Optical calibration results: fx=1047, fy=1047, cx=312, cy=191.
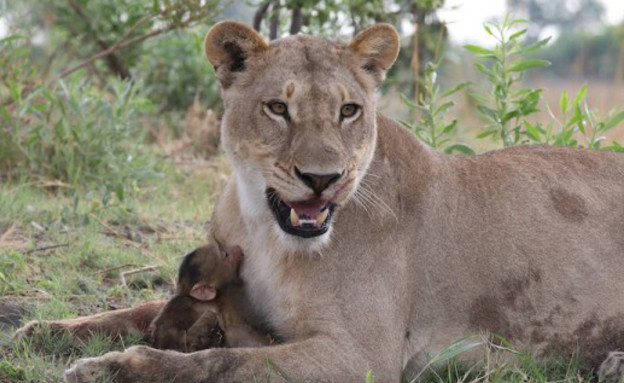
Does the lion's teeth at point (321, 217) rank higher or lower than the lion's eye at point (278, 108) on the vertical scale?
lower

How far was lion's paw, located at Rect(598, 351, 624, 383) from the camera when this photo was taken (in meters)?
3.75

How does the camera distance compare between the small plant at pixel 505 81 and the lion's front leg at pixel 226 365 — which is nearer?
the lion's front leg at pixel 226 365

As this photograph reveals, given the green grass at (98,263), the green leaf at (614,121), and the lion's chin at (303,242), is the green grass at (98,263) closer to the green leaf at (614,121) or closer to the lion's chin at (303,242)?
the lion's chin at (303,242)

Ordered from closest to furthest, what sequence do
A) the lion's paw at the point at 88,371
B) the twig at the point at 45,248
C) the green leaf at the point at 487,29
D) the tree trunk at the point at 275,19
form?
the lion's paw at the point at 88,371 < the twig at the point at 45,248 < the green leaf at the point at 487,29 < the tree trunk at the point at 275,19

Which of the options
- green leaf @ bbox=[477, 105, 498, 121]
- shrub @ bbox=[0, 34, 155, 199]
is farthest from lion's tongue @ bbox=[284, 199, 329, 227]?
shrub @ bbox=[0, 34, 155, 199]

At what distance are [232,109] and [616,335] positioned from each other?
168 centimetres

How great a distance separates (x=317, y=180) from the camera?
11.2ft

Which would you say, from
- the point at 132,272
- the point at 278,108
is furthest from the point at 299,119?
the point at 132,272

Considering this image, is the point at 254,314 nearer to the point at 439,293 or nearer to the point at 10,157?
the point at 439,293

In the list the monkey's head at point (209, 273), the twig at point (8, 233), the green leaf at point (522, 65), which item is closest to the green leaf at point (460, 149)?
the green leaf at point (522, 65)

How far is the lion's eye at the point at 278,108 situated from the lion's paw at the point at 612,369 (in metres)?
1.48

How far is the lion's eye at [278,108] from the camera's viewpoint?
3635 millimetres

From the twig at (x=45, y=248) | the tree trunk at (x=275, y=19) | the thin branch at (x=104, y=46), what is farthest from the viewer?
the thin branch at (x=104, y=46)

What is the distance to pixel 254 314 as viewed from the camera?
3.88 metres
